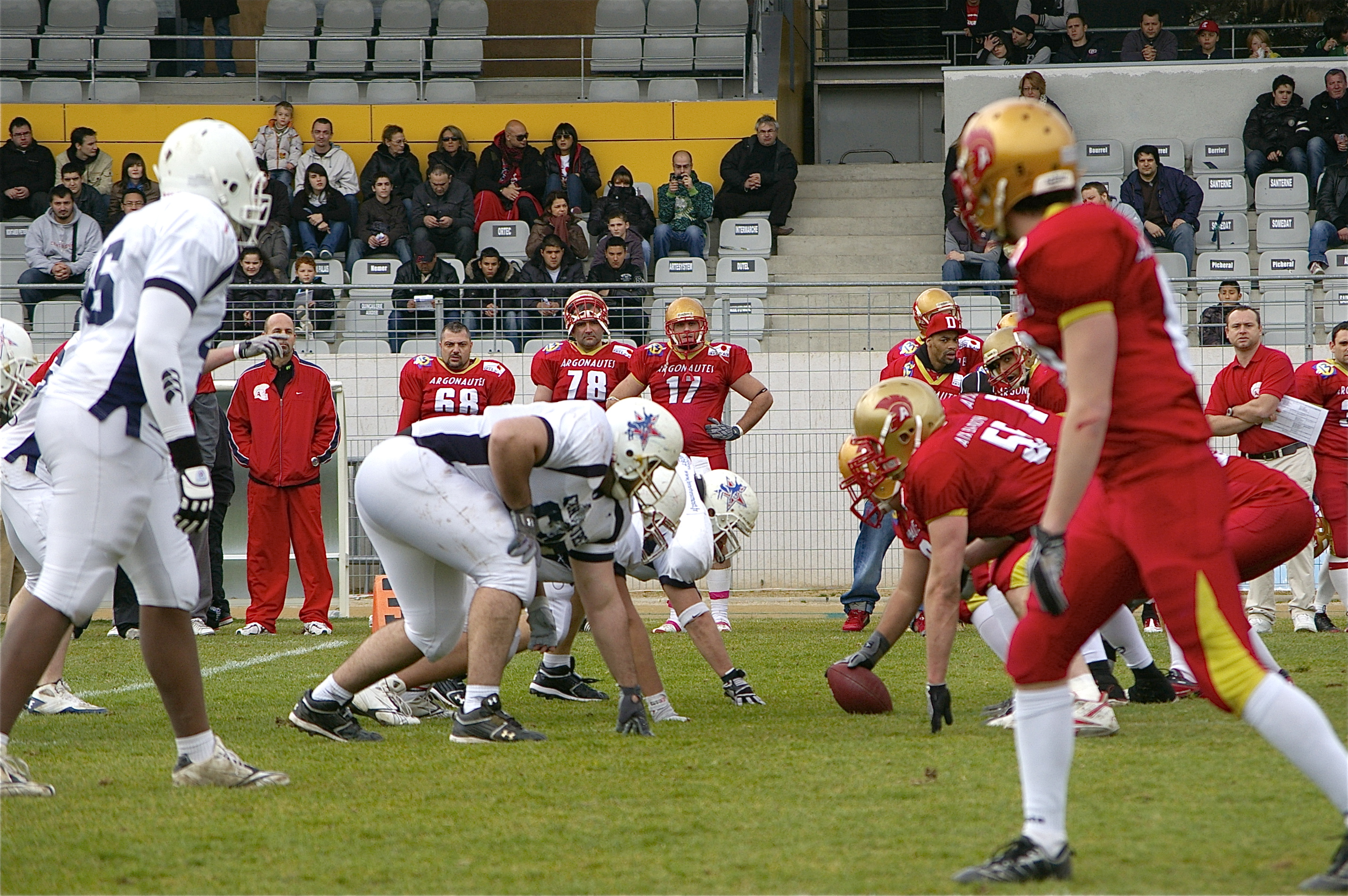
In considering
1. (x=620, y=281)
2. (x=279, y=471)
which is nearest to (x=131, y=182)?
(x=620, y=281)

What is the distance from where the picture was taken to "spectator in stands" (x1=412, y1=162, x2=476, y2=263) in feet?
49.2

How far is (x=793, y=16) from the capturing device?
783 inches

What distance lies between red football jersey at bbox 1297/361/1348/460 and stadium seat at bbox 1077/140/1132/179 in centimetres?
676

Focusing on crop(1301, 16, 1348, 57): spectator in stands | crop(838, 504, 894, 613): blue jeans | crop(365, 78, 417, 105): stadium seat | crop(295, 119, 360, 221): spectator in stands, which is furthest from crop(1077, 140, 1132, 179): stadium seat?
crop(295, 119, 360, 221): spectator in stands

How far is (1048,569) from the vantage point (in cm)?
319

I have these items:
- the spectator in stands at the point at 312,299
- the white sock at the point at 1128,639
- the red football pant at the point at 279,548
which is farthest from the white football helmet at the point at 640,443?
the spectator in stands at the point at 312,299

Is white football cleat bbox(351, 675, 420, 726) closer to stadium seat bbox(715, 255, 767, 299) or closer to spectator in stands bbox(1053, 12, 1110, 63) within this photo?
stadium seat bbox(715, 255, 767, 299)

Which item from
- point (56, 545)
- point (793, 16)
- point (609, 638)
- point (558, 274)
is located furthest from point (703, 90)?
point (56, 545)

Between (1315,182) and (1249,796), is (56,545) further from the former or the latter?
(1315,182)

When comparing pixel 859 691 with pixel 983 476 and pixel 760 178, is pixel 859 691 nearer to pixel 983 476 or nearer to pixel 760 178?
pixel 983 476

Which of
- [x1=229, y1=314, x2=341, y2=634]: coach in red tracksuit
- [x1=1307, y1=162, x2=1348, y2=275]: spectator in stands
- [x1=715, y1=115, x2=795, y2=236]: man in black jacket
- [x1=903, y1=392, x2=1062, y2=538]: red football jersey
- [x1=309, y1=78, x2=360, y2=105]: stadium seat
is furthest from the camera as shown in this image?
[x1=309, y1=78, x2=360, y2=105]: stadium seat

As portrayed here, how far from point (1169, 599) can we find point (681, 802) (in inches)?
66.7

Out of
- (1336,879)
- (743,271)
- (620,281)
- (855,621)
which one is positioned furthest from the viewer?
(743,271)

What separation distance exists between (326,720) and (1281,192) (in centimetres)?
1315
